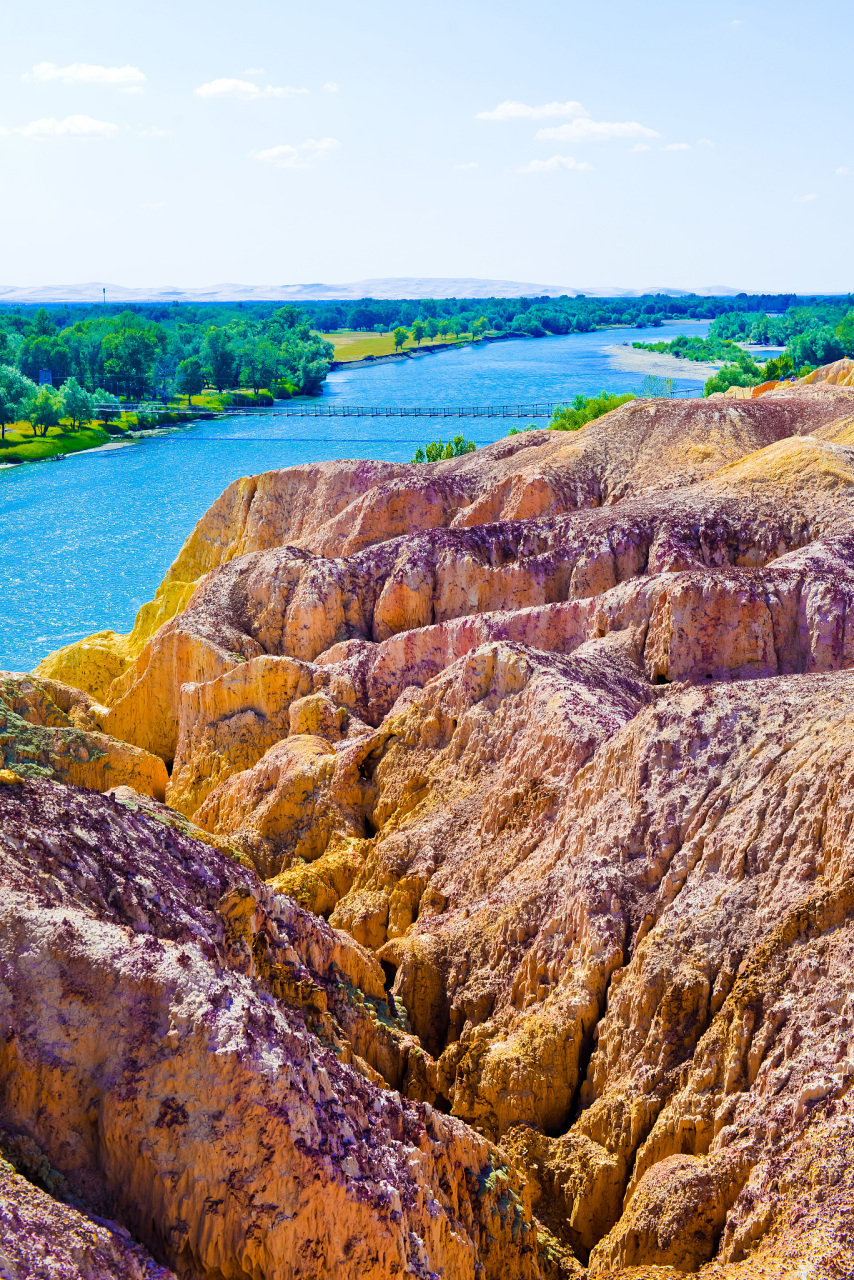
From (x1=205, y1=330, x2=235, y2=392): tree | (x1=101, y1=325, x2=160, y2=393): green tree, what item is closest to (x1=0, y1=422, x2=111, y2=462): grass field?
(x1=101, y1=325, x2=160, y2=393): green tree

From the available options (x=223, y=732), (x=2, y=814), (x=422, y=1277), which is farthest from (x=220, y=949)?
(x=223, y=732)

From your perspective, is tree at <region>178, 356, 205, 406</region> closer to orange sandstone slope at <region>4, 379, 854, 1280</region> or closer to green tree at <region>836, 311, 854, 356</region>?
green tree at <region>836, 311, 854, 356</region>

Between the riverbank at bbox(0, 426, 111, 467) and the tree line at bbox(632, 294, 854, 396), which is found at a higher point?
the tree line at bbox(632, 294, 854, 396)

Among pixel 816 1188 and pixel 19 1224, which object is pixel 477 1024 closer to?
pixel 816 1188

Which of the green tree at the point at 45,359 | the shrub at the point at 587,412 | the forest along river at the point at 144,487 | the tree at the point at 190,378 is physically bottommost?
the forest along river at the point at 144,487

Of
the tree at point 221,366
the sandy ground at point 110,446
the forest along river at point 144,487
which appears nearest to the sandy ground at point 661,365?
the forest along river at point 144,487

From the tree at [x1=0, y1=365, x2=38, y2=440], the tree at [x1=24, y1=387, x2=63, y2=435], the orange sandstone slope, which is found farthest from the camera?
the tree at [x1=24, y1=387, x2=63, y2=435]

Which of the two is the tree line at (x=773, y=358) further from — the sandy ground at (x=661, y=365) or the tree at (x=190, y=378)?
the tree at (x=190, y=378)
